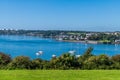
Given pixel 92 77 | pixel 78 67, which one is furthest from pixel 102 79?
pixel 78 67

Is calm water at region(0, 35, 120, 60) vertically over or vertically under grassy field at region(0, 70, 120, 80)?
under

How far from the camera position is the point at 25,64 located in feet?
37.5

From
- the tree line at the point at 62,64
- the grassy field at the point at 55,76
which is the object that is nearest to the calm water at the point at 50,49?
the tree line at the point at 62,64

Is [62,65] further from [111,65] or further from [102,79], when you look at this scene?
[102,79]

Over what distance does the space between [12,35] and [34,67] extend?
13619 centimetres

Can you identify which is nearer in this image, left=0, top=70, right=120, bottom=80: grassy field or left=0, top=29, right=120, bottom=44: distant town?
left=0, top=70, right=120, bottom=80: grassy field

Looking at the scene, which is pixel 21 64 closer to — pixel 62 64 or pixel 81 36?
pixel 62 64

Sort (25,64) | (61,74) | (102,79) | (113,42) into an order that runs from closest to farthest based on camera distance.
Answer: (102,79) → (61,74) → (25,64) → (113,42)

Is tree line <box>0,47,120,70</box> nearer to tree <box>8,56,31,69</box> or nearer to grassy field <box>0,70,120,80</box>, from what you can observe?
tree <box>8,56,31,69</box>

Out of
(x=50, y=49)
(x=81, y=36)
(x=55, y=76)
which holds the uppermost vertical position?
(x=55, y=76)

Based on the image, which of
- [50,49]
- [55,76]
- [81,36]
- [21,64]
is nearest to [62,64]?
[21,64]

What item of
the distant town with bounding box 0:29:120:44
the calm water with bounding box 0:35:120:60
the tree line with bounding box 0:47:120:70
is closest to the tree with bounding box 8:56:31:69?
the tree line with bounding box 0:47:120:70

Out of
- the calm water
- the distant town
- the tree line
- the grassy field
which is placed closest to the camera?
the grassy field

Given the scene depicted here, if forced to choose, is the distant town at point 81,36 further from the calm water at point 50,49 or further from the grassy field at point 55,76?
the grassy field at point 55,76
